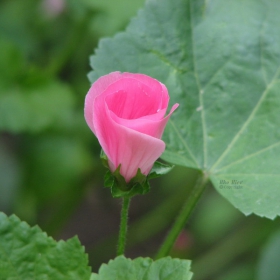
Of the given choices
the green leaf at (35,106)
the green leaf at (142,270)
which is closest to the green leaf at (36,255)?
the green leaf at (142,270)

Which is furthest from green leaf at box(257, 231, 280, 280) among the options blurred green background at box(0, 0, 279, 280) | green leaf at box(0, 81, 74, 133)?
green leaf at box(0, 81, 74, 133)

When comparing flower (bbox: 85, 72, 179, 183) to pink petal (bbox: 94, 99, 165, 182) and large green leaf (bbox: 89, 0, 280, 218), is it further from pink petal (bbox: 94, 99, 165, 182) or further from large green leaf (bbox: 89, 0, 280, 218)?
large green leaf (bbox: 89, 0, 280, 218)

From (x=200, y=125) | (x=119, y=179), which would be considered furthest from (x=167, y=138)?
(x=119, y=179)

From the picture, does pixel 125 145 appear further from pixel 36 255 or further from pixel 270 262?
pixel 270 262

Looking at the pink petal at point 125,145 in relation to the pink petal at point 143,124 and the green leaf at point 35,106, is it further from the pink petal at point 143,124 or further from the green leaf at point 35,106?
the green leaf at point 35,106

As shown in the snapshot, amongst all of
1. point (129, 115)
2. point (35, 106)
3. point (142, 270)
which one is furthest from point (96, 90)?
point (35, 106)

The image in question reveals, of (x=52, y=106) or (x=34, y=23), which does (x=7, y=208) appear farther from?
(x=34, y=23)
